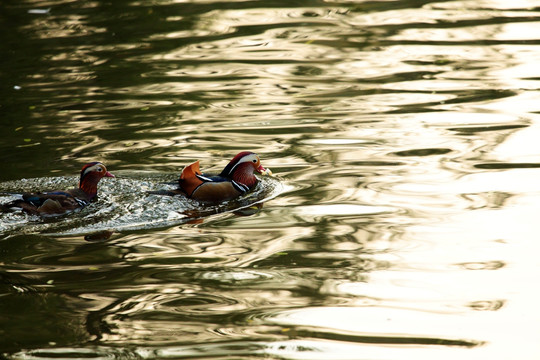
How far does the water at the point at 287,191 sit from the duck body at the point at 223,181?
16 centimetres

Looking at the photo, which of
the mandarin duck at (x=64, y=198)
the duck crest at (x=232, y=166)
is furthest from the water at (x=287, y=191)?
the duck crest at (x=232, y=166)

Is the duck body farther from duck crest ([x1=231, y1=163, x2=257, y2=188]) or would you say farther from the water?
the water

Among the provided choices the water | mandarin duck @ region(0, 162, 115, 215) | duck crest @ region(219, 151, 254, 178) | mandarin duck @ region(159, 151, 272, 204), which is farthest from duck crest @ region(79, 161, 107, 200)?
duck crest @ region(219, 151, 254, 178)

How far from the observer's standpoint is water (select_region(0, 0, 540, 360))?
6.04 meters

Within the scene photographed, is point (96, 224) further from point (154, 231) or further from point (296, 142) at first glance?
point (296, 142)

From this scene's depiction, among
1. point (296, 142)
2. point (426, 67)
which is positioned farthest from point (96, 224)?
point (426, 67)

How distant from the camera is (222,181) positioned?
8.73 metres

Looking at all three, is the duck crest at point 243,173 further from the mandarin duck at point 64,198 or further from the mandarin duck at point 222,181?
the mandarin duck at point 64,198

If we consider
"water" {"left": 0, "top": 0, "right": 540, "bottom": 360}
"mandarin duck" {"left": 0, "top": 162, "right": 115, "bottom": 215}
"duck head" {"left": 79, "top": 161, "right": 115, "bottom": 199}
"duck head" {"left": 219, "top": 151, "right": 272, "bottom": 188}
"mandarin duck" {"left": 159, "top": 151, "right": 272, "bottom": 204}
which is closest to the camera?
"water" {"left": 0, "top": 0, "right": 540, "bottom": 360}

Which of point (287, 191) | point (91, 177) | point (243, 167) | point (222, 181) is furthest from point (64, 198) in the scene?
point (287, 191)

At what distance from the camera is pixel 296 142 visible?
34.0ft

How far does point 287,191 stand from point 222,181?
73cm

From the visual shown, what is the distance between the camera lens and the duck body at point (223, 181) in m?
8.55

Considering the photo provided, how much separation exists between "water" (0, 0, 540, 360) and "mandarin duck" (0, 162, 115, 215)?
0.12 meters
